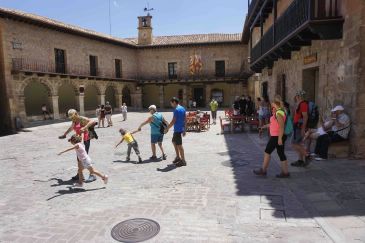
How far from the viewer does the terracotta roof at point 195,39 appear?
34469mm

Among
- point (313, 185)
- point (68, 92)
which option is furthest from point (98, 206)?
point (68, 92)

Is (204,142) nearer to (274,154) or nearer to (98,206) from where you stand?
(274,154)

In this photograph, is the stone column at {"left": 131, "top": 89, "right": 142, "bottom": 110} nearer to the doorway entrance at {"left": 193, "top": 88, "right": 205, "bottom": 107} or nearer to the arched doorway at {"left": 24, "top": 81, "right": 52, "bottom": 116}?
the doorway entrance at {"left": 193, "top": 88, "right": 205, "bottom": 107}

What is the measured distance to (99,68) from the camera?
1161 inches

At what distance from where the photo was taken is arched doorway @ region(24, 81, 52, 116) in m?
25.1

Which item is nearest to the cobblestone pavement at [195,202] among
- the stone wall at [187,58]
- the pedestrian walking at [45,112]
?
the pedestrian walking at [45,112]

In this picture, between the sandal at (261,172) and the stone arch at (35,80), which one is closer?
the sandal at (261,172)

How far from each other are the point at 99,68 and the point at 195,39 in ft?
40.1

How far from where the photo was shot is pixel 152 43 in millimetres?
36031

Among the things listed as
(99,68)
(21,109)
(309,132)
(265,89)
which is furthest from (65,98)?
(309,132)

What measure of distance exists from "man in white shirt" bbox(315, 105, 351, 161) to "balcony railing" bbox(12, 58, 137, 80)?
63.7 ft

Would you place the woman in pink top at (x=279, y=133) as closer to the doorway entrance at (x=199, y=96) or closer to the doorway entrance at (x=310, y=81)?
the doorway entrance at (x=310, y=81)

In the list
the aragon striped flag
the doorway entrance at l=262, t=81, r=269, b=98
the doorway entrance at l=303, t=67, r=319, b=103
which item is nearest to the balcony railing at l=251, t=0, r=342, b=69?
the doorway entrance at l=303, t=67, r=319, b=103

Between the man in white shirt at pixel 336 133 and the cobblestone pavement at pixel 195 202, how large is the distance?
40cm
